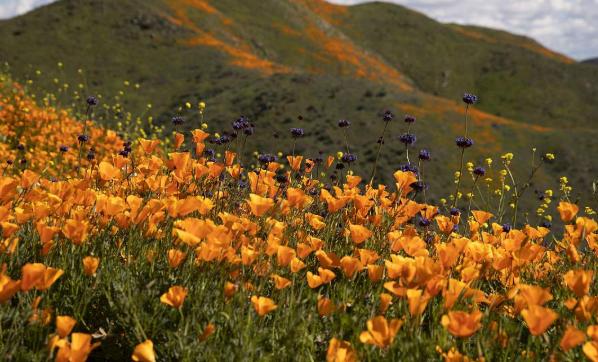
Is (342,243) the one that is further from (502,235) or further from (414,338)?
(414,338)

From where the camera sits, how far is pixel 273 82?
83.5 ft

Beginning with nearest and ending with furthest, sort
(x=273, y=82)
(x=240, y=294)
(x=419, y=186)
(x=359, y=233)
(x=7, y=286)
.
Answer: (x=7, y=286) → (x=240, y=294) → (x=359, y=233) → (x=419, y=186) → (x=273, y=82)

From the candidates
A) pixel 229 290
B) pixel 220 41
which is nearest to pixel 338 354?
pixel 229 290

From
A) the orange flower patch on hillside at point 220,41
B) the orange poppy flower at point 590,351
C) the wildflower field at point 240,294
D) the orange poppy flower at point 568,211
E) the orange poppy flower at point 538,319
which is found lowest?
the wildflower field at point 240,294

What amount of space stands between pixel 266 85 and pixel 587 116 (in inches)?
1875

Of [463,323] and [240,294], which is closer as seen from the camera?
[463,323]

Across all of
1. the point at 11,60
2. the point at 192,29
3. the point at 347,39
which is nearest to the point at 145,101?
the point at 11,60

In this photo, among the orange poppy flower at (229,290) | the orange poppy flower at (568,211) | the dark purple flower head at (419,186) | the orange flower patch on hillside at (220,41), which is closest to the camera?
the orange poppy flower at (229,290)

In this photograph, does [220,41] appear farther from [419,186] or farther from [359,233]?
[359,233]

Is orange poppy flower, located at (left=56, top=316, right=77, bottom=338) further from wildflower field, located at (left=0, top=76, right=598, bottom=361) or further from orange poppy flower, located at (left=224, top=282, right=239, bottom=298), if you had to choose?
orange poppy flower, located at (left=224, top=282, right=239, bottom=298)

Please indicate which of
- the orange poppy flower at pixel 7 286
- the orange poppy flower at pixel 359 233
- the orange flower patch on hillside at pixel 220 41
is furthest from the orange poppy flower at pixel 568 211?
the orange flower patch on hillside at pixel 220 41

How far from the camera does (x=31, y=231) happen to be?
3209 millimetres

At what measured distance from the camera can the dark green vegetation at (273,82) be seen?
21.3 meters

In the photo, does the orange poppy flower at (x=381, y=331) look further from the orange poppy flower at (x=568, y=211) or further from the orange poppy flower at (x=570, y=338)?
the orange poppy flower at (x=568, y=211)
